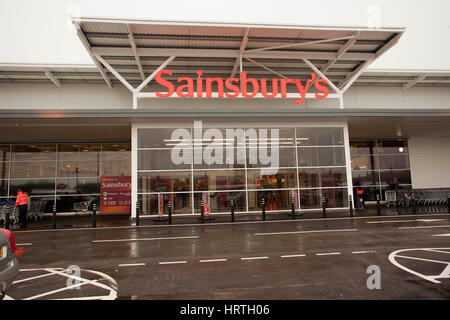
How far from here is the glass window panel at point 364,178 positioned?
21797 mm

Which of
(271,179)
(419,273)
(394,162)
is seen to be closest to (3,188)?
(271,179)

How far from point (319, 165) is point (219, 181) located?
6123 millimetres

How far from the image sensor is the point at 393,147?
2222cm

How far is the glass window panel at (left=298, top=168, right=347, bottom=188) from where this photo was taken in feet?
52.8

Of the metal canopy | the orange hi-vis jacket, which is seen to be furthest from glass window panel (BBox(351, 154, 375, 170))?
the orange hi-vis jacket

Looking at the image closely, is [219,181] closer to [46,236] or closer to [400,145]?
[46,236]

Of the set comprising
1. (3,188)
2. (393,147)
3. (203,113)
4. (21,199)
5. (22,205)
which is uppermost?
(203,113)

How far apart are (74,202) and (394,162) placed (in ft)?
83.0

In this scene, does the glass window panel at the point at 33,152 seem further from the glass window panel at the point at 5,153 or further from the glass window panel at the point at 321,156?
the glass window panel at the point at 321,156

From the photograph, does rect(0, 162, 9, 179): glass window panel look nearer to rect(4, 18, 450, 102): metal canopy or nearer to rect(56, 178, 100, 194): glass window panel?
rect(56, 178, 100, 194): glass window panel

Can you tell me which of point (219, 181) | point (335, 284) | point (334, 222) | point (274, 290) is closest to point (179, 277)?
point (274, 290)

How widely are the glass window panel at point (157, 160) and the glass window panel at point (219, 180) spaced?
0.99 meters

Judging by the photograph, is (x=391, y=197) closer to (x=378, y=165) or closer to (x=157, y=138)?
(x=378, y=165)
